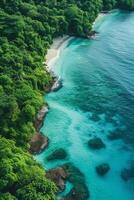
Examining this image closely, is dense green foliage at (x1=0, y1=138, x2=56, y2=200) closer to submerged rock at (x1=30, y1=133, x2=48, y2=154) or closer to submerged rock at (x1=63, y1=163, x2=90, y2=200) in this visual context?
submerged rock at (x1=63, y1=163, x2=90, y2=200)

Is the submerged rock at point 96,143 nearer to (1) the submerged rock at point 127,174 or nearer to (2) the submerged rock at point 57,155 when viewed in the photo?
(2) the submerged rock at point 57,155

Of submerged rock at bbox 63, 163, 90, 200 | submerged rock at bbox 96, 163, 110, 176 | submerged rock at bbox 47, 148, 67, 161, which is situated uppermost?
submerged rock at bbox 47, 148, 67, 161

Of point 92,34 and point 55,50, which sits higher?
point 55,50

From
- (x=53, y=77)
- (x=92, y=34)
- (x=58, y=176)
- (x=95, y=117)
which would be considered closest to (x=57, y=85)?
(x=53, y=77)

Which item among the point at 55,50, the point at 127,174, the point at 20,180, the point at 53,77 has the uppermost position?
the point at 20,180

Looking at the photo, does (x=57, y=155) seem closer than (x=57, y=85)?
Yes

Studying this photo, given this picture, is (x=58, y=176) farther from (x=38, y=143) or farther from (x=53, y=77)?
(x=53, y=77)

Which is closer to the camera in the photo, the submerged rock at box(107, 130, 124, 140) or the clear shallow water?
the clear shallow water

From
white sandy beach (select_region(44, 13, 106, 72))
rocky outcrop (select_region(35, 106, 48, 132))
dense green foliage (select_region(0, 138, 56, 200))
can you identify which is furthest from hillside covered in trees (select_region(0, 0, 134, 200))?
rocky outcrop (select_region(35, 106, 48, 132))
